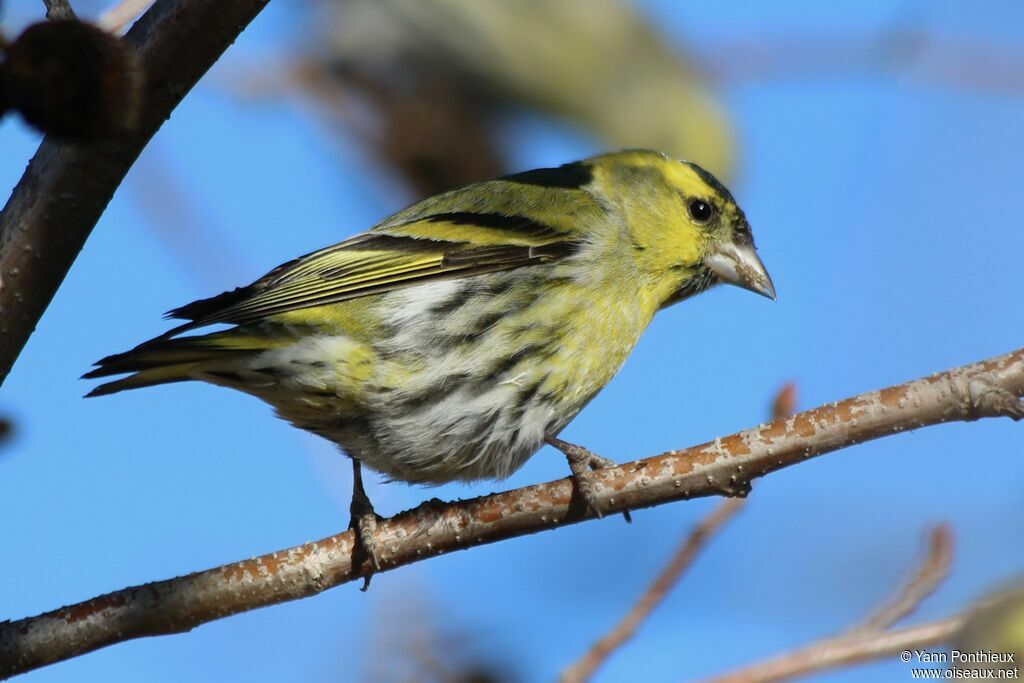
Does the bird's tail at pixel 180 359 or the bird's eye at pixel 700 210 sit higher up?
the bird's eye at pixel 700 210

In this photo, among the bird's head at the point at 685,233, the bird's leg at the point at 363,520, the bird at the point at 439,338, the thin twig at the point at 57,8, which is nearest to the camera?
the thin twig at the point at 57,8

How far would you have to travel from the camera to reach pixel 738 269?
16.9 ft

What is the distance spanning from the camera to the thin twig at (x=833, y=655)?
2.53 meters

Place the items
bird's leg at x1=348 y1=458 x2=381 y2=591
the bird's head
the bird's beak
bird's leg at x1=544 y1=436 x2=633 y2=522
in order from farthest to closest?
the bird's beak → the bird's head → bird's leg at x1=348 y1=458 x2=381 y2=591 → bird's leg at x1=544 y1=436 x2=633 y2=522

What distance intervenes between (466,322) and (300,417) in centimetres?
69

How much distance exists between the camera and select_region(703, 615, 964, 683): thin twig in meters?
2.53

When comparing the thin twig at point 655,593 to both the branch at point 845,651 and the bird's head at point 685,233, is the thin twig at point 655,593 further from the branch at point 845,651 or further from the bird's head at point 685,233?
the bird's head at point 685,233

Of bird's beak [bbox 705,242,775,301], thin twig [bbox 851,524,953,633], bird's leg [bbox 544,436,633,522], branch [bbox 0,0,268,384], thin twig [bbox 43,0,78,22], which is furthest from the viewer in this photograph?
bird's beak [bbox 705,242,775,301]

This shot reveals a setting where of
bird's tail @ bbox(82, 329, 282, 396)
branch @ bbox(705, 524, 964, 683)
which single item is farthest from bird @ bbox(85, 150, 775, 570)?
branch @ bbox(705, 524, 964, 683)

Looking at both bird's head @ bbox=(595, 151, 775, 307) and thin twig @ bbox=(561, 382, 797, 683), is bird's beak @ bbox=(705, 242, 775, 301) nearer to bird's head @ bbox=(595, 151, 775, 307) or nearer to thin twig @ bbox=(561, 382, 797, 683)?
bird's head @ bbox=(595, 151, 775, 307)

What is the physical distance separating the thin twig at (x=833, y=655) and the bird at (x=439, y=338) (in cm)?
95

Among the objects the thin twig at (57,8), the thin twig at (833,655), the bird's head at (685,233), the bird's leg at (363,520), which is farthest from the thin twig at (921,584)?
the thin twig at (57,8)

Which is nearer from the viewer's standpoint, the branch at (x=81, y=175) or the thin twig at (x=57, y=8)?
the thin twig at (x=57, y=8)

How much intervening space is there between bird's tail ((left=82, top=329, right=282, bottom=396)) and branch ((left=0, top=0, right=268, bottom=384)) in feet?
2.51
